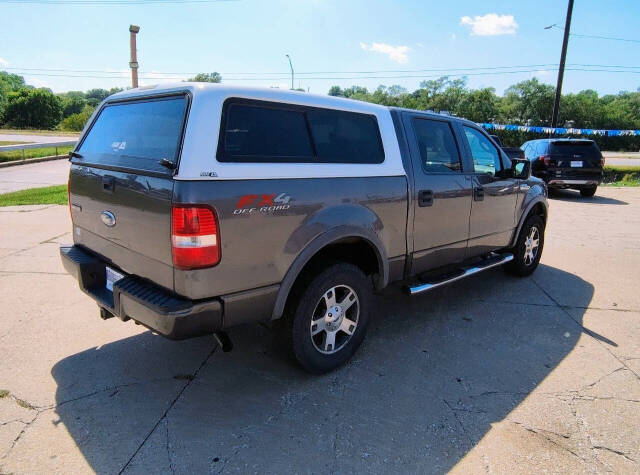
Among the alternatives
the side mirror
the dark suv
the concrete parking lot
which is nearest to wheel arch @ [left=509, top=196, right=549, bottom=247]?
the side mirror

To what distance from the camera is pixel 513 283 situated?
17.6ft

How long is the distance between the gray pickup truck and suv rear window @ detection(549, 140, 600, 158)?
990cm

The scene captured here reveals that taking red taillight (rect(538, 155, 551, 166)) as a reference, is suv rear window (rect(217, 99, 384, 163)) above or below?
above

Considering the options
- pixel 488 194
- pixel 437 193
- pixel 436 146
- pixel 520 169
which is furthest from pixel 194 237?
pixel 520 169

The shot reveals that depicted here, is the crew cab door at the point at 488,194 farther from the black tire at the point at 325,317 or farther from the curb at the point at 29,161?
the curb at the point at 29,161

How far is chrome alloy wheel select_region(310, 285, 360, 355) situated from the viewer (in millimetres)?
3178

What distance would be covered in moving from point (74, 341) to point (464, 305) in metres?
3.69

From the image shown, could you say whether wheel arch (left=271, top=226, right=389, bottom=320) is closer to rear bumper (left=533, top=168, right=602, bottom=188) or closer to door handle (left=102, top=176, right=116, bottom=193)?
door handle (left=102, top=176, right=116, bottom=193)

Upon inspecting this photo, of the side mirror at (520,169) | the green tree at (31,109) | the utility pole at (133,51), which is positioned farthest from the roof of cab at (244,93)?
the green tree at (31,109)

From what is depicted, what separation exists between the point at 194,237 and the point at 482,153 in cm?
339

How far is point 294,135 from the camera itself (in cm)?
290

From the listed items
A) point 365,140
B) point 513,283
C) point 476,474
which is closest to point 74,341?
point 365,140

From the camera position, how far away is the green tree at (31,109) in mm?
67875

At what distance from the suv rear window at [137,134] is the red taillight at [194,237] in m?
0.31
